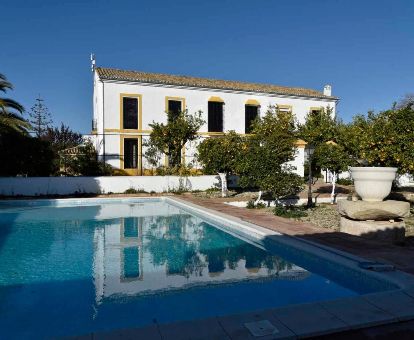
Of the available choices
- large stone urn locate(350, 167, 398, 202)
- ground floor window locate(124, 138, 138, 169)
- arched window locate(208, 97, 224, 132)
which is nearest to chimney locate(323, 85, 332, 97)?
arched window locate(208, 97, 224, 132)

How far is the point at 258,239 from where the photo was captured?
26.8 feet

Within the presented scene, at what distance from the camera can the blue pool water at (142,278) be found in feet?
15.1

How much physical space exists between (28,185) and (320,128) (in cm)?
1425

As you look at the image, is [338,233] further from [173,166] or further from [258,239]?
[173,166]

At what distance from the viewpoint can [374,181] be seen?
781cm

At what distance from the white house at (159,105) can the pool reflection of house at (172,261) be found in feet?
40.1

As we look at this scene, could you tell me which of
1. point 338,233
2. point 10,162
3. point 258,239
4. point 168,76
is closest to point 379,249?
point 338,233

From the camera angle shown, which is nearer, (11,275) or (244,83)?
(11,275)

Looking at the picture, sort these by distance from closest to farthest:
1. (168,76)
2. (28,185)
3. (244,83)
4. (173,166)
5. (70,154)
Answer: (28,185)
(70,154)
(173,166)
(168,76)
(244,83)

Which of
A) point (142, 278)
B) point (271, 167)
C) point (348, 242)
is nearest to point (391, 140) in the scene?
point (271, 167)

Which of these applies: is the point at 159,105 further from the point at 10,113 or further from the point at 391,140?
the point at 391,140

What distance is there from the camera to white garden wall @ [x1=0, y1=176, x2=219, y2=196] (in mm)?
16969

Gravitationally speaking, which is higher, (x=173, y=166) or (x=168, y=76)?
(x=168, y=76)

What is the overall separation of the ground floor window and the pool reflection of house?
12.1 metres
